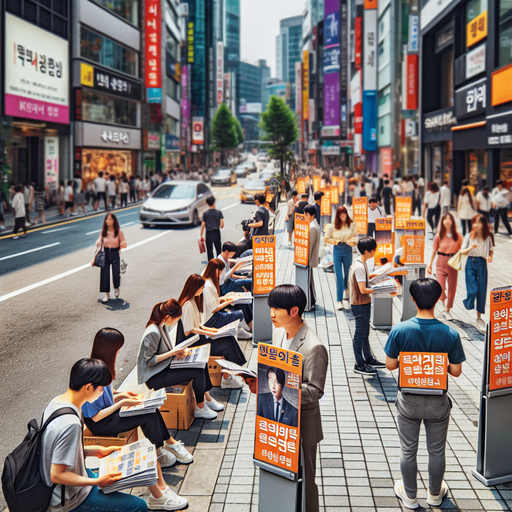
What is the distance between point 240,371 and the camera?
13.4 ft

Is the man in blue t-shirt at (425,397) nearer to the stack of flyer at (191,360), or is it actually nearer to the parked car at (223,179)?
the stack of flyer at (191,360)

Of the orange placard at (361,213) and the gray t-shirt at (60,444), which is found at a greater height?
the orange placard at (361,213)

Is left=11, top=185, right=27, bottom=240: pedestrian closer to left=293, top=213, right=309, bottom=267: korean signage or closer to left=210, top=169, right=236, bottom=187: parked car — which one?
left=293, top=213, right=309, bottom=267: korean signage

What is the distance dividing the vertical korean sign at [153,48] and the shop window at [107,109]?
2253mm

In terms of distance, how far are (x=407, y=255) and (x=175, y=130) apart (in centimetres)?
7008

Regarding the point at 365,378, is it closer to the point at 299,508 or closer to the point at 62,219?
the point at 299,508

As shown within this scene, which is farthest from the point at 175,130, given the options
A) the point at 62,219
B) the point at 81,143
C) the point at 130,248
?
the point at 130,248

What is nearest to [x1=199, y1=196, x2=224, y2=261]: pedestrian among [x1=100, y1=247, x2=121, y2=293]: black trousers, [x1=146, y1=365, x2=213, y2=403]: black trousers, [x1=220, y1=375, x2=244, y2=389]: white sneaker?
[x1=100, y1=247, x2=121, y2=293]: black trousers

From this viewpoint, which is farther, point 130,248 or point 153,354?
point 130,248

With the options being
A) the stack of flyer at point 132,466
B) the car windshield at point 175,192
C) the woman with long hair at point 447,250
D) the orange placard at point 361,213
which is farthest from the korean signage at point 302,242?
the car windshield at point 175,192

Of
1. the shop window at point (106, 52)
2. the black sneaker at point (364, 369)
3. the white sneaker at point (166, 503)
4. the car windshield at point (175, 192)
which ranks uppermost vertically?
the shop window at point (106, 52)

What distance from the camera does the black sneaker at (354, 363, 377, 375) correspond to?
770 cm

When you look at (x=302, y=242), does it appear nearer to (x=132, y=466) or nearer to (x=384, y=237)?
(x=384, y=237)

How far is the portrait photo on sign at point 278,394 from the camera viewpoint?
3707mm
